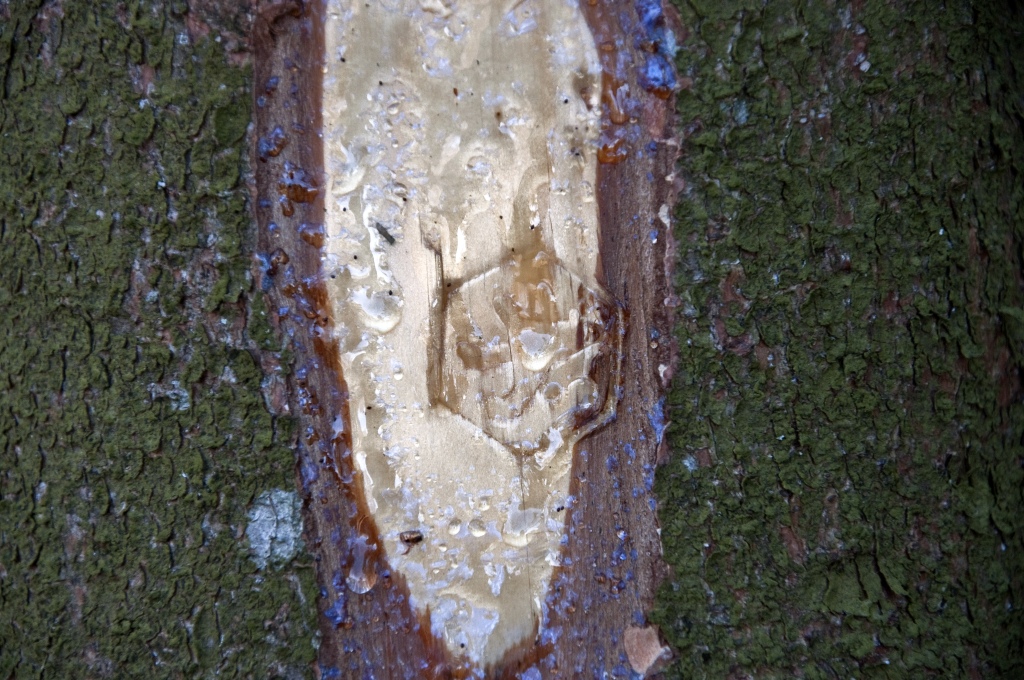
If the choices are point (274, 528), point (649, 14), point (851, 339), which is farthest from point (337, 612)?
point (649, 14)

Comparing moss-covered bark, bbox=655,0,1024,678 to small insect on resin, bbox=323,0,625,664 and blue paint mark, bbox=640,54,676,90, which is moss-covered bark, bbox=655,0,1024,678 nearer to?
blue paint mark, bbox=640,54,676,90

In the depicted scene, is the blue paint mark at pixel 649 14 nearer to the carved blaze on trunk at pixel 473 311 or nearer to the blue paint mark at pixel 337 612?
the carved blaze on trunk at pixel 473 311

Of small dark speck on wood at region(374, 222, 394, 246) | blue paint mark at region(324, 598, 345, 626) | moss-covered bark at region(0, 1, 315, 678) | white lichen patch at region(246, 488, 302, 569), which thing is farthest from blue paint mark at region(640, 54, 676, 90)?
blue paint mark at region(324, 598, 345, 626)

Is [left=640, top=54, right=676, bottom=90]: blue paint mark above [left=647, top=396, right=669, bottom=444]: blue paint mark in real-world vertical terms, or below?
above

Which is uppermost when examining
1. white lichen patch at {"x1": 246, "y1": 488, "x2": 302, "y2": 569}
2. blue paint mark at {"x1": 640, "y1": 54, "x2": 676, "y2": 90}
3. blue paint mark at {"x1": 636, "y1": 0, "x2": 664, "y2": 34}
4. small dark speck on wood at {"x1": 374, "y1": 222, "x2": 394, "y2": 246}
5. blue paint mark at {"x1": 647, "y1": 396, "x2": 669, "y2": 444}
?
blue paint mark at {"x1": 636, "y1": 0, "x2": 664, "y2": 34}

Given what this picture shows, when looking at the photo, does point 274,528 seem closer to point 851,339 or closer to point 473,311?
point 473,311

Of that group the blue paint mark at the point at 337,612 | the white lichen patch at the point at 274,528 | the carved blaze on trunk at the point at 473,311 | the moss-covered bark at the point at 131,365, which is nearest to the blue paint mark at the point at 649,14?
the carved blaze on trunk at the point at 473,311

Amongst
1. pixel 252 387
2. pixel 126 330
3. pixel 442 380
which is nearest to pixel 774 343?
pixel 442 380
